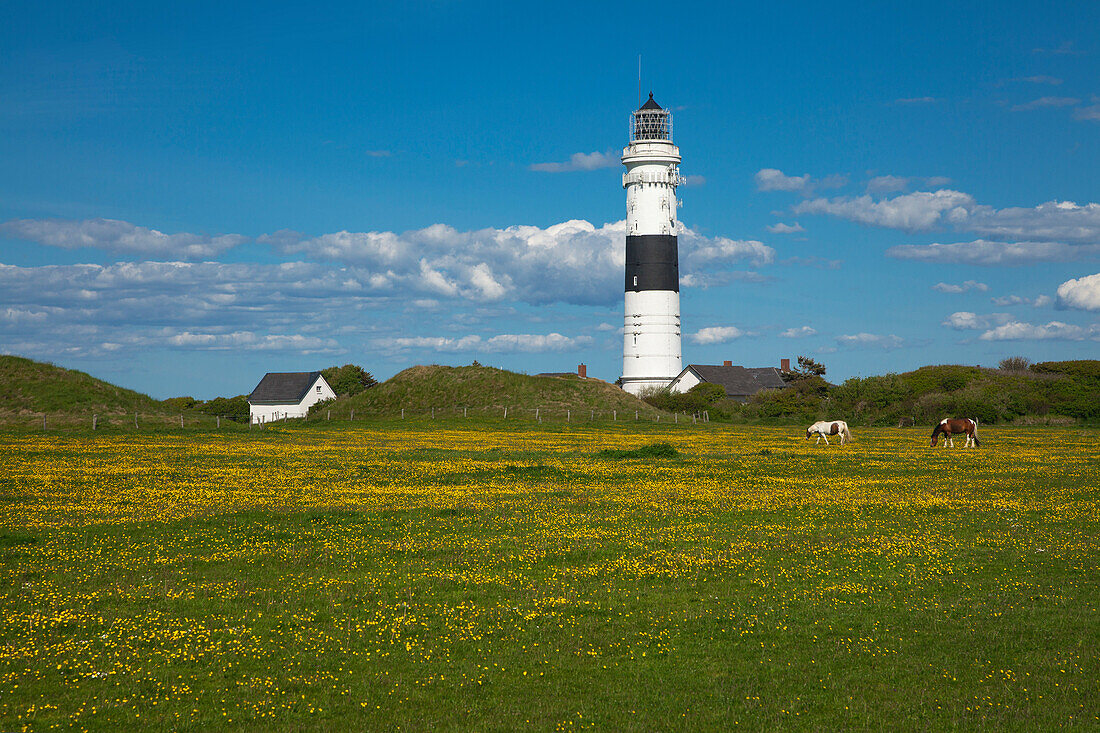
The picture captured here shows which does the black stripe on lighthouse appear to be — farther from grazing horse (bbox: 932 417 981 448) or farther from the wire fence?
grazing horse (bbox: 932 417 981 448)

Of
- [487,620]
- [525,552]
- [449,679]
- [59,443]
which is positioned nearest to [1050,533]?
[525,552]

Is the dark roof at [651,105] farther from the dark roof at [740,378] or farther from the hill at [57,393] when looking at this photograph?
the hill at [57,393]

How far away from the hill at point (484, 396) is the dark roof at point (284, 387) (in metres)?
Answer: 32.9

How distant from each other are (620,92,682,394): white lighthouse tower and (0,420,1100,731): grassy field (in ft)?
224

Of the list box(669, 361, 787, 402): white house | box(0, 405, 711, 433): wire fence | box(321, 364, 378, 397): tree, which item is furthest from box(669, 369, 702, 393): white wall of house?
box(321, 364, 378, 397): tree

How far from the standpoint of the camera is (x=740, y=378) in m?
127

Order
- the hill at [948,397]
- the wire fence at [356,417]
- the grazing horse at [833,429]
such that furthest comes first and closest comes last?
the hill at [948,397] < the wire fence at [356,417] < the grazing horse at [833,429]

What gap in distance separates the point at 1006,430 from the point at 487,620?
65.0 m

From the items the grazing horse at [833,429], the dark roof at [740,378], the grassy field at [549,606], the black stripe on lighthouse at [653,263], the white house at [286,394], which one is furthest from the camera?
the white house at [286,394]

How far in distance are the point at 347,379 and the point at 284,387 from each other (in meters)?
9.79

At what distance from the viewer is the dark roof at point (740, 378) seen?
12267cm

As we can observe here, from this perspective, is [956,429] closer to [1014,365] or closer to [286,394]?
[1014,365]

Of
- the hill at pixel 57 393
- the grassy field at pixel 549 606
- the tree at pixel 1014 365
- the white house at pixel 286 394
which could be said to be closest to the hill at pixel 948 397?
the tree at pixel 1014 365

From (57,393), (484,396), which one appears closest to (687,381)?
(484,396)
